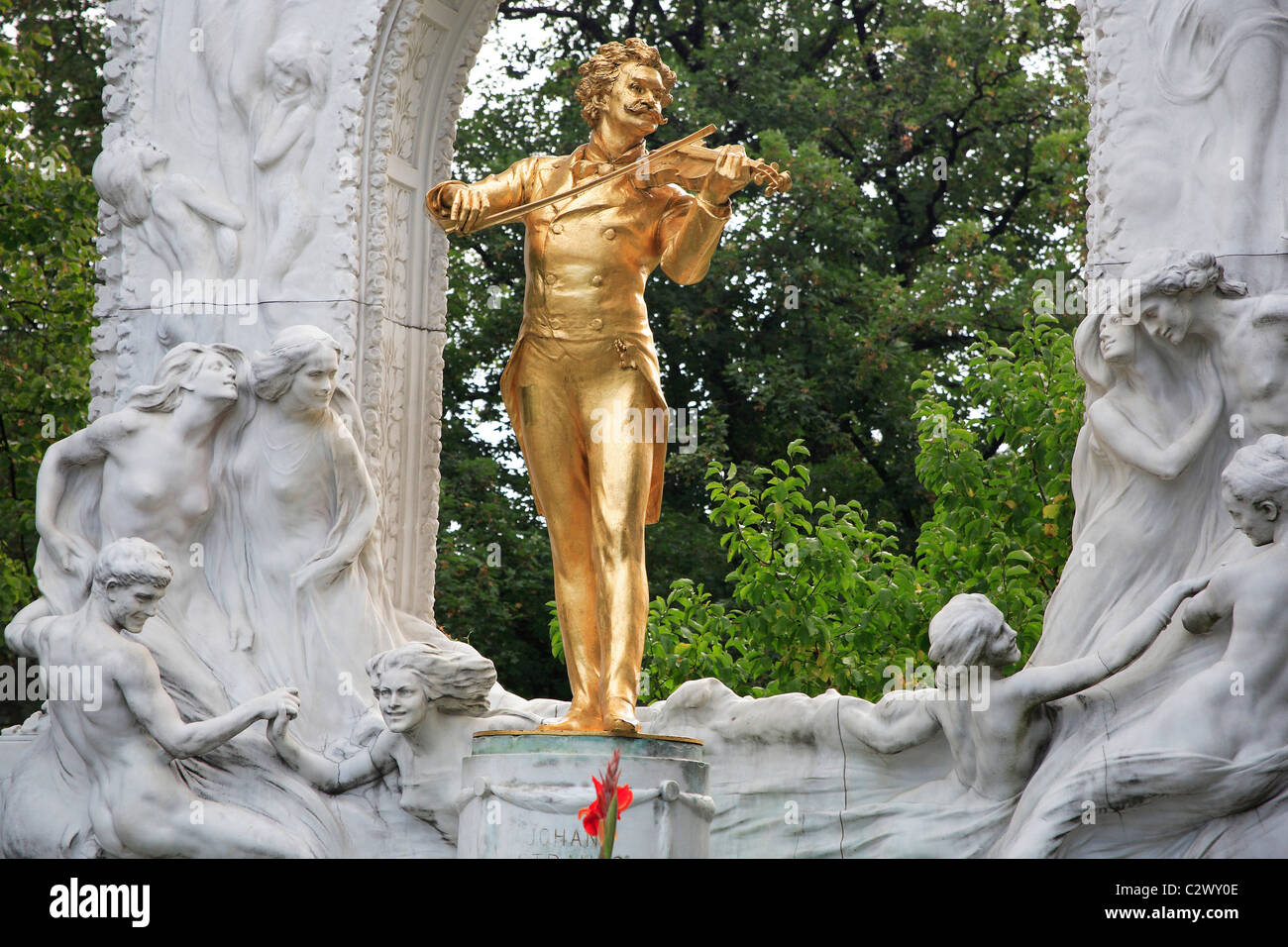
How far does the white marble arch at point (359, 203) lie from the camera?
916cm

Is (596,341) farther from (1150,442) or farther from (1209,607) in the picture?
(1209,607)

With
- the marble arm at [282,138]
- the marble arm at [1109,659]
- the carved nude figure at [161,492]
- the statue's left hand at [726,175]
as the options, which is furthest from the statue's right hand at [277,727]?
the marble arm at [1109,659]

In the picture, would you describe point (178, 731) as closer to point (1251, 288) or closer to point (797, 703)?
point (797, 703)

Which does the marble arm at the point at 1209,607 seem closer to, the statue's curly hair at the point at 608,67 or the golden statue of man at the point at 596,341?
the golden statue of man at the point at 596,341

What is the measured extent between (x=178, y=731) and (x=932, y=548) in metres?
6.19

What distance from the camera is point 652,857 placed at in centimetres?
711

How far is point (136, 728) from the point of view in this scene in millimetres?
7809

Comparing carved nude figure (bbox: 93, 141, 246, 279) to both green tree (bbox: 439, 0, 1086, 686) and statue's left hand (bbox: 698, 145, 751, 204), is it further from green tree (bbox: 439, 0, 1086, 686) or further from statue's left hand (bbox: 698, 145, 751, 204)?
green tree (bbox: 439, 0, 1086, 686)

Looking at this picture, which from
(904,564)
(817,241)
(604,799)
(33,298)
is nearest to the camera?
(604,799)

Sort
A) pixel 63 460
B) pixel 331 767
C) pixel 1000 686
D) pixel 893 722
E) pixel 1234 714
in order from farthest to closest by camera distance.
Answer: pixel 63 460, pixel 331 767, pixel 893 722, pixel 1000 686, pixel 1234 714

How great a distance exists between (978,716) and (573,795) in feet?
5.24

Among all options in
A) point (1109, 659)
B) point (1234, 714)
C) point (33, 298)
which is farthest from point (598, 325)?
point (33, 298)

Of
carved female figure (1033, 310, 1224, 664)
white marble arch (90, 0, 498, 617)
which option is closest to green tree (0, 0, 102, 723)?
white marble arch (90, 0, 498, 617)
